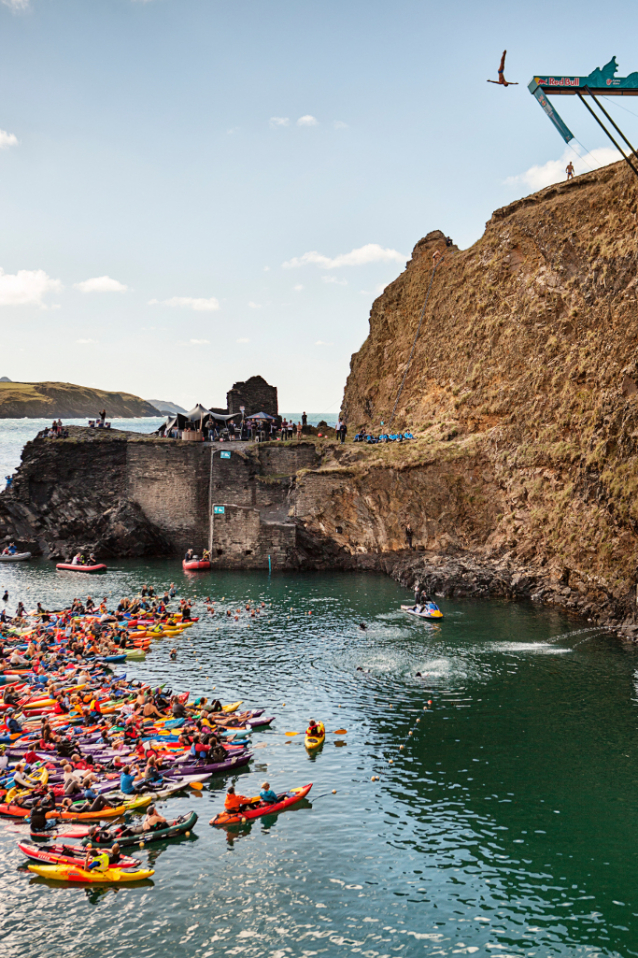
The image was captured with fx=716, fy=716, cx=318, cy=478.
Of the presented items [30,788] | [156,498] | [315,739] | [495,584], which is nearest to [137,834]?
[30,788]

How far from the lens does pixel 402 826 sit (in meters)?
19.7

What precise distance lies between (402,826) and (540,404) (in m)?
35.8

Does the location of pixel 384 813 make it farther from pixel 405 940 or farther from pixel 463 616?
pixel 463 616

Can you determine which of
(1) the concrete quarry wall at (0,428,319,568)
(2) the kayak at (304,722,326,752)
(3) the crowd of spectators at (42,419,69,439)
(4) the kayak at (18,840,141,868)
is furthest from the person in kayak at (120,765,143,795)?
(3) the crowd of spectators at (42,419,69,439)

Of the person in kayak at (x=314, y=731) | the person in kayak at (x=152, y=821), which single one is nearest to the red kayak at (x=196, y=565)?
the person in kayak at (x=314, y=731)

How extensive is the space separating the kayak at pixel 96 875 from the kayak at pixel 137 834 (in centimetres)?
118

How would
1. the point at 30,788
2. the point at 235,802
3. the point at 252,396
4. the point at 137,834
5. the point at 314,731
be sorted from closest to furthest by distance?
the point at 137,834 < the point at 235,802 < the point at 30,788 < the point at 314,731 < the point at 252,396

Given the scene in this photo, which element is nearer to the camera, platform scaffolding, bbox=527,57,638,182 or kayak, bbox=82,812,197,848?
kayak, bbox=82,812,197,848

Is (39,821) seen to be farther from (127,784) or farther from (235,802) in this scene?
(235,802)

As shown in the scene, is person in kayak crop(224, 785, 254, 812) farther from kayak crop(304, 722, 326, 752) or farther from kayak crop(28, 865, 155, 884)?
kayak crop(304, 722, 326, 752)

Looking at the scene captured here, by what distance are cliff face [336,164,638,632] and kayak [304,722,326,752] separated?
68.4 feet

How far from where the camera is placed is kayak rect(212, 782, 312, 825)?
20125 mm

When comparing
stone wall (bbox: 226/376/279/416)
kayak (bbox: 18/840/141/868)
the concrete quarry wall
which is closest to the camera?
kayak (bbox: 18/840/141/868)

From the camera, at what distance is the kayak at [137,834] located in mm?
18844
